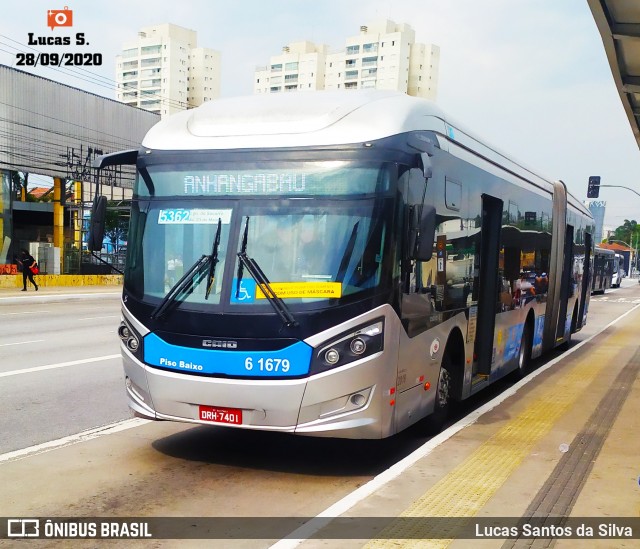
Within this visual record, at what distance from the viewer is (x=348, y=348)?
6094mm

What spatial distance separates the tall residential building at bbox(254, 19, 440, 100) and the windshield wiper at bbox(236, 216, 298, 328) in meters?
147

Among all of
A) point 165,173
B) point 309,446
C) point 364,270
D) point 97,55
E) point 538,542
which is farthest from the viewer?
point 97,55

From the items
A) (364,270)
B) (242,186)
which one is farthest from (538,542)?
(242,186)

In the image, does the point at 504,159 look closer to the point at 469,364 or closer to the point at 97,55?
the point at 469,364

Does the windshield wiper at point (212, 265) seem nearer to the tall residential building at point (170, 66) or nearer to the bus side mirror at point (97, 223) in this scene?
the bus side mirror at point (97, 223)

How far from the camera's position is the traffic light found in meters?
42.9

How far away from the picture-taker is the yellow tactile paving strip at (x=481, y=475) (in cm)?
465

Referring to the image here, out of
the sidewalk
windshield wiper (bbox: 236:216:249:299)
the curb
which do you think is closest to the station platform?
windshield wiper (bbox: 236:216:249:299)

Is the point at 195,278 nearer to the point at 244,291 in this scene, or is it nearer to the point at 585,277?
the point at 244,291

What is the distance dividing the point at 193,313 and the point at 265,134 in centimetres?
167

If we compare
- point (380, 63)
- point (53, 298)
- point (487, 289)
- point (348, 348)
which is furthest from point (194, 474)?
point (380, 63)

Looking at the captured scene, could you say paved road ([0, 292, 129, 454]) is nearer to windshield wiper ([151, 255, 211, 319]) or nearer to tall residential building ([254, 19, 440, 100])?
windshield wiper ([151, 255, 211, 319])

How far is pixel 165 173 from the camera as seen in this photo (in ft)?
22.5

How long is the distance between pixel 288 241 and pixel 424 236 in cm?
115
